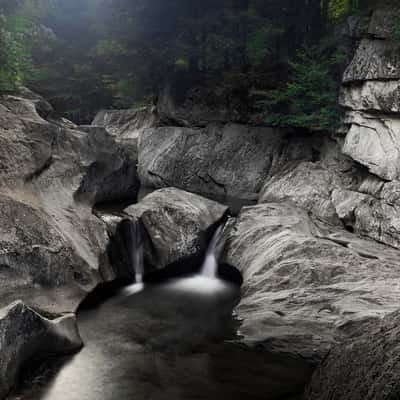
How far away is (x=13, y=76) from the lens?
9.89 metres

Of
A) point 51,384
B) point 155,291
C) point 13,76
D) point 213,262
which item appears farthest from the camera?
point 213,262

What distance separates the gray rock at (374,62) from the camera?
11711 mm

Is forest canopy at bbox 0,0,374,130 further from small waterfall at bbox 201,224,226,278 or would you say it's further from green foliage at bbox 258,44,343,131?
small waterfall at bbox 201,224,226,278

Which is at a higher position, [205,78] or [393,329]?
[205,78]

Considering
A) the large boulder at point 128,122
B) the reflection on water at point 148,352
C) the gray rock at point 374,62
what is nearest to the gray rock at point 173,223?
the reflection on water at point 148,352

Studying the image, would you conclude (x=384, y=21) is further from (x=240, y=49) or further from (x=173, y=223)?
(x=173, y=223)

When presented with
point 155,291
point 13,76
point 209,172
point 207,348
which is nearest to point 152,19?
point 209,172

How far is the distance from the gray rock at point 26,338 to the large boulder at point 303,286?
9.00 ft

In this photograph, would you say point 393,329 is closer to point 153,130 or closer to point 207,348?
point 207,348

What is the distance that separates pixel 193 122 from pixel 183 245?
10.4 meters

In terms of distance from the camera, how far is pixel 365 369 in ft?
11.4

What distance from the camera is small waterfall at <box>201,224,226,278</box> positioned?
10602 millimetres

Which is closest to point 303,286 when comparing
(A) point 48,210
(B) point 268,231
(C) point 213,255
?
(B) point 268,231

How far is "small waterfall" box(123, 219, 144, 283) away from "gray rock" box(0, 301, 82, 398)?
121 inches
